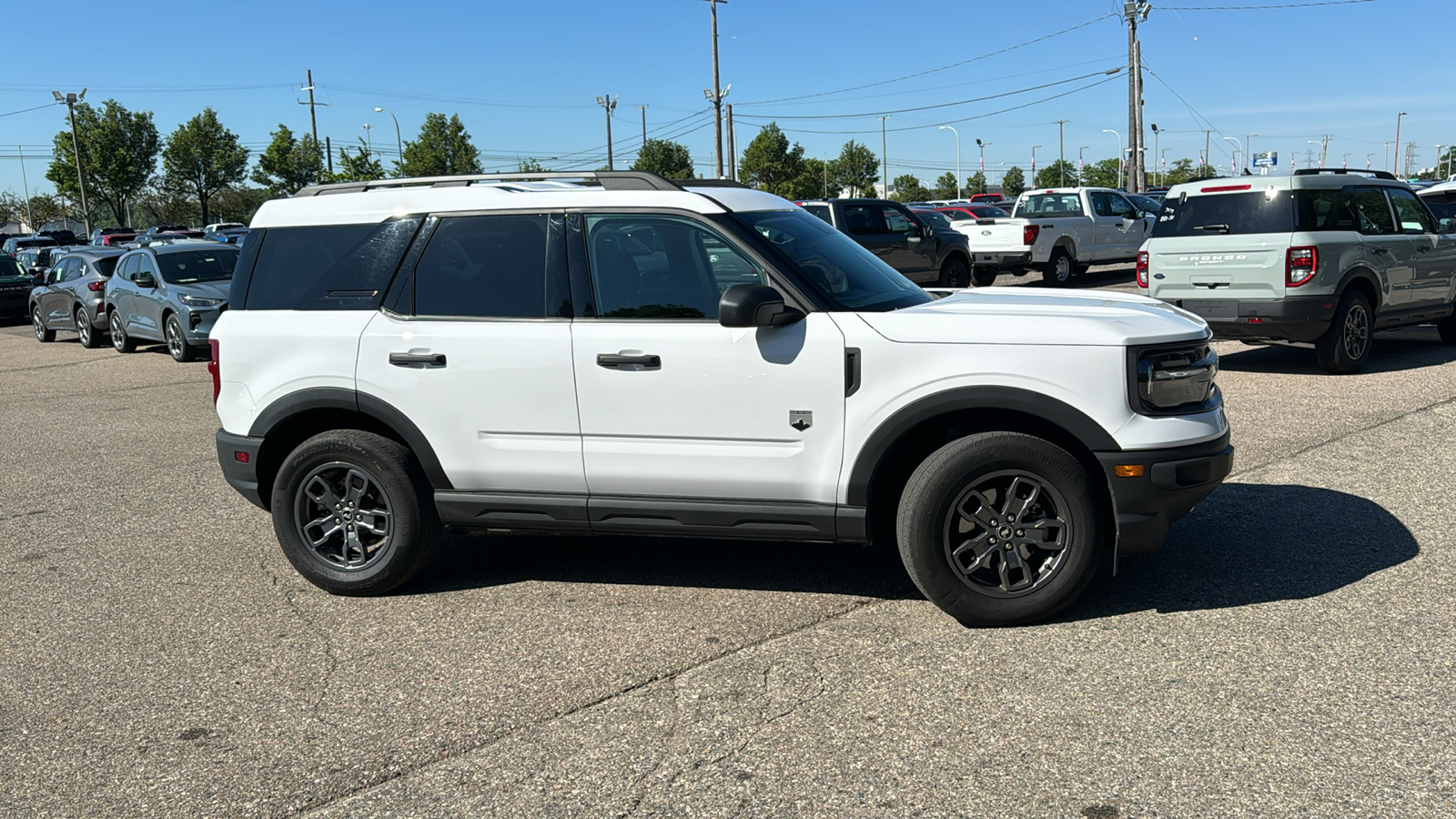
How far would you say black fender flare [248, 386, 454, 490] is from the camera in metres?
5.17

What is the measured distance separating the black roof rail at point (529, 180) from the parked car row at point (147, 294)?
11.2 meters

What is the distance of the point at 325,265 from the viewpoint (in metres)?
5.35

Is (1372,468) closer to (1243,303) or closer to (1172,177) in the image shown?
(1243,303)

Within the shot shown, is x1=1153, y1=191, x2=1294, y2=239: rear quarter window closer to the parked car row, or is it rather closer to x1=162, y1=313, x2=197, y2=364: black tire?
the parked car row

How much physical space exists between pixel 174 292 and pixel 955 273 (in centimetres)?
1302

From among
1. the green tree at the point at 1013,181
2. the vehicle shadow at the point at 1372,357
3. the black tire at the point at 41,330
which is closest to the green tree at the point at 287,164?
the black tire at the point at 41,330

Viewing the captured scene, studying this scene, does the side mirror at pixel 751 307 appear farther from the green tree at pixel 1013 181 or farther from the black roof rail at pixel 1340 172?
the green tree at pixel 1013 181

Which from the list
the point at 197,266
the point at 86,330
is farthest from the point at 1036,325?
the point at 86,330

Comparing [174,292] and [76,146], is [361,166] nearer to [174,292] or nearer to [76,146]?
[76,146]

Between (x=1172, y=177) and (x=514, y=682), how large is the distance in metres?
141

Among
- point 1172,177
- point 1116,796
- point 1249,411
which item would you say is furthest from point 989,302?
point 1172,177

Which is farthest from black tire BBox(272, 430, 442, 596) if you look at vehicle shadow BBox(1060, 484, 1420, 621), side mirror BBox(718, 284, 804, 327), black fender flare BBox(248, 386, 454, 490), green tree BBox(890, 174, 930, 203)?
green tree BBox(890, 174, 930, 203)

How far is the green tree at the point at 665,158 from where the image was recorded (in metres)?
88.9

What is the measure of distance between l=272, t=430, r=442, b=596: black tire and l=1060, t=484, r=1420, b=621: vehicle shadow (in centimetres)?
295
